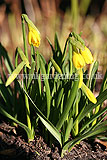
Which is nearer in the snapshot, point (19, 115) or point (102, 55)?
point (19, 115)

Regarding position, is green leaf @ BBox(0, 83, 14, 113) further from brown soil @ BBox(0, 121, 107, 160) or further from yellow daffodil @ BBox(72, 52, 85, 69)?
yellow daffodil @ BBox(72, 52, 85, 69)

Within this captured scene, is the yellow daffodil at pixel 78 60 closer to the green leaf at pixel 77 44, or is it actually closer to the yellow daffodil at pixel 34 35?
the green leaf at pixel 77 44

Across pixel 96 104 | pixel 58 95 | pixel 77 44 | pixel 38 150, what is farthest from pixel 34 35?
pixel 38 150

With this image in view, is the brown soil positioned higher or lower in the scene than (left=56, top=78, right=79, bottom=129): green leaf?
lower

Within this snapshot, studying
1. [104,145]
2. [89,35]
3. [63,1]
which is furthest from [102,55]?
[63,1]

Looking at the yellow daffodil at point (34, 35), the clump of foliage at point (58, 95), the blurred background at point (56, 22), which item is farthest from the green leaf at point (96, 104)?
the blurred background at point (56, 22)

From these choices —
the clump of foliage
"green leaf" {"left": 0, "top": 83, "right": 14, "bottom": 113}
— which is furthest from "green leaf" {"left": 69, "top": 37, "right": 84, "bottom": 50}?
"green leaf" {"left": 0, "top": 83, "right": 14, "bottom": 113}

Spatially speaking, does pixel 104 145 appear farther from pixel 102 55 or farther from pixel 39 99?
pixel 102 55
